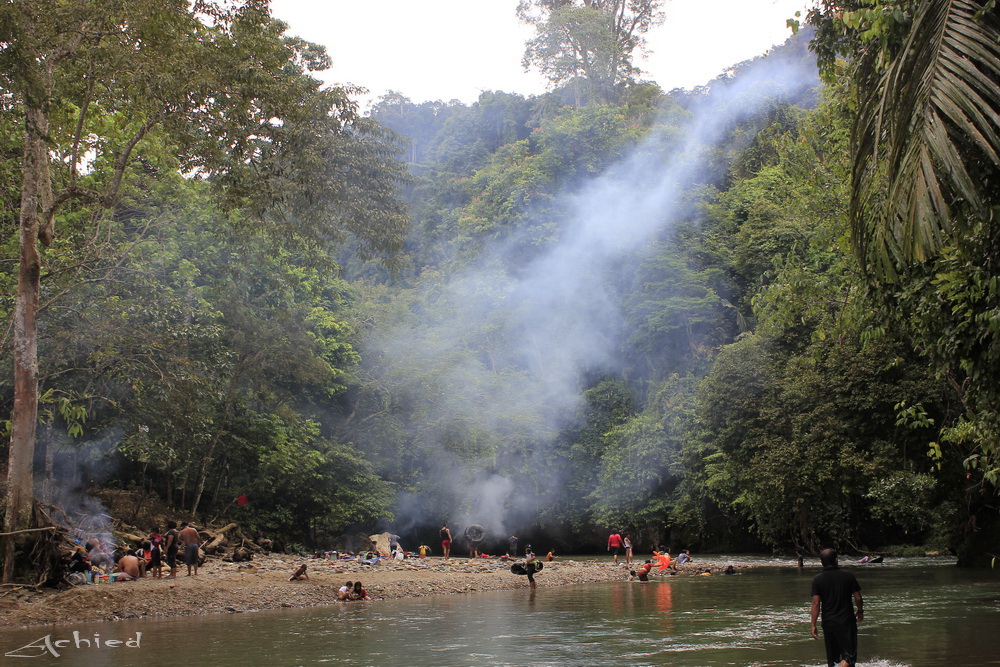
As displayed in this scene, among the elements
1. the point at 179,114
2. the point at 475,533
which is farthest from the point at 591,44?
the point at 179,114

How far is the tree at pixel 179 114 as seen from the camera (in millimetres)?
13195

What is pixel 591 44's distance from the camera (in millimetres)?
56219

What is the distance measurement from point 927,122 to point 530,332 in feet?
133

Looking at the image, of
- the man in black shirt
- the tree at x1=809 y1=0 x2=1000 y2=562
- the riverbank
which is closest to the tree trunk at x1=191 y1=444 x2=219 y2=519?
the riverbank

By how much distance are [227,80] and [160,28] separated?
50.1 inches

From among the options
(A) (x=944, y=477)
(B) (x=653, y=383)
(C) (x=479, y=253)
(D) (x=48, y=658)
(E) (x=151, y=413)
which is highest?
(C) (x=479, y=253)

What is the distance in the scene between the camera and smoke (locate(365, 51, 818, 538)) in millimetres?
37062

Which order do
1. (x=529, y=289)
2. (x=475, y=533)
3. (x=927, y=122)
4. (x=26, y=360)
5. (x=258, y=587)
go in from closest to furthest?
(x=927, y=122), (x=26, y=360), (x=258, y=587), (x=475, y=533), (x=529, y=289)

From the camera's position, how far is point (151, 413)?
21.6m

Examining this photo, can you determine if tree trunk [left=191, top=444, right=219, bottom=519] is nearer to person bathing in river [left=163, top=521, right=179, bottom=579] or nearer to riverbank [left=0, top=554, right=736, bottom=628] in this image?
riverbank [left=0, top=554, right=736, bottom=628]

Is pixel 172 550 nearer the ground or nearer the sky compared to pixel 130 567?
nearer the sky

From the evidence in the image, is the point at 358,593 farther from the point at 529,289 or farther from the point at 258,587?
the point at 529,289

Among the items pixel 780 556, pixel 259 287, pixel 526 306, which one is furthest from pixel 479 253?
pixel 780 556

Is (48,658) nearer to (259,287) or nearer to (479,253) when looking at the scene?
(259,287)
